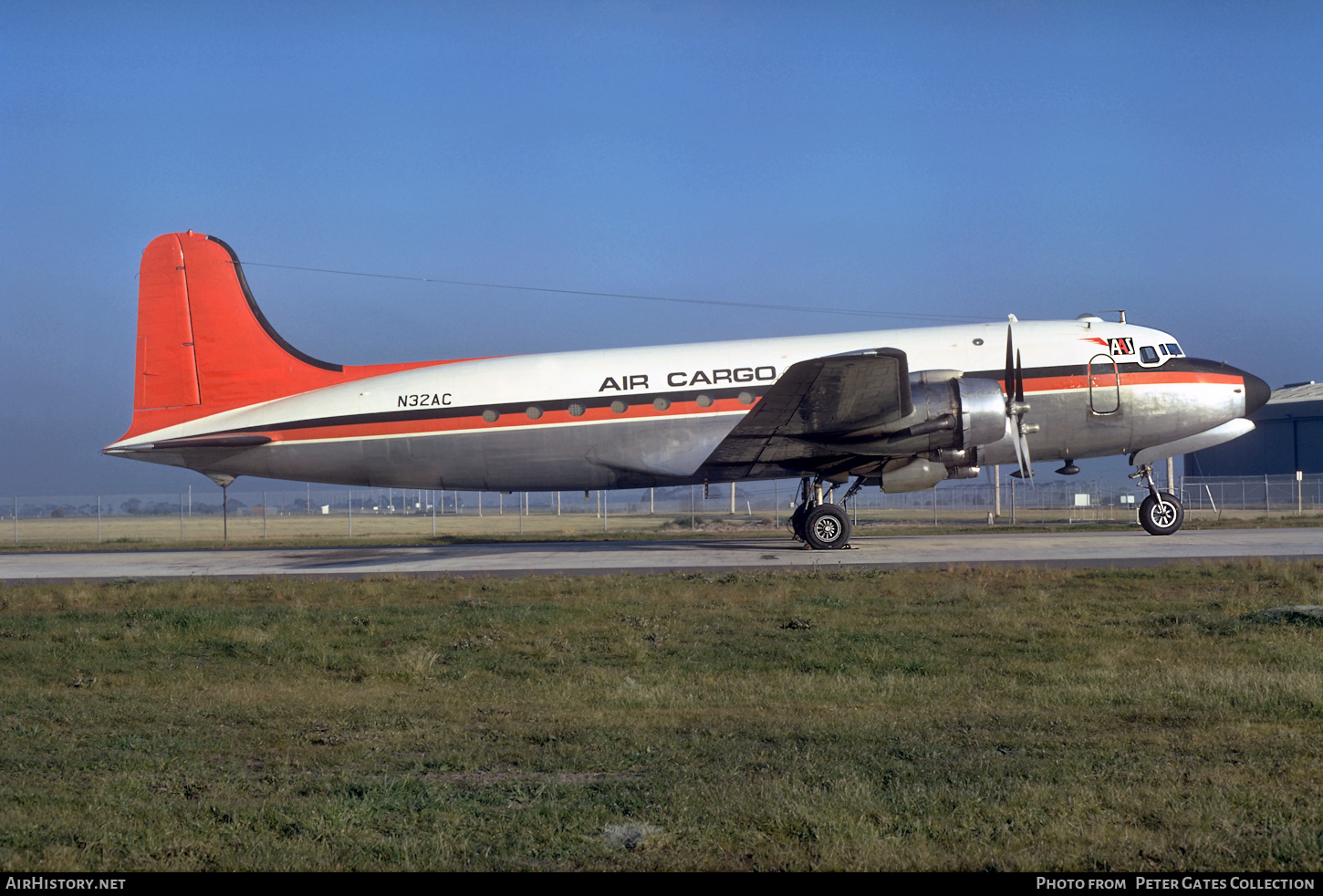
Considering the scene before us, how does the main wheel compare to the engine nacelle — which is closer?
the engine nacelle

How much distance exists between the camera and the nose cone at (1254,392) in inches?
920

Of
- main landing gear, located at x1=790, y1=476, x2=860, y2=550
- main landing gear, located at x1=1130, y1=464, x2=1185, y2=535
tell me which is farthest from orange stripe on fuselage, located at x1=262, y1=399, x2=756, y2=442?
main landing gear, located at x1=1130, y1=464, x2=1185, y2=535

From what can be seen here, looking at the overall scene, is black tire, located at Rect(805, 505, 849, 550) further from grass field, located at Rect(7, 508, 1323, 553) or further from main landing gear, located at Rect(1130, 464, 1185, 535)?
grass field, located at Rect(7, 508, 1323, 553)

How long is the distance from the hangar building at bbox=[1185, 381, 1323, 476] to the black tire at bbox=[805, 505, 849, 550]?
6642 centimetres

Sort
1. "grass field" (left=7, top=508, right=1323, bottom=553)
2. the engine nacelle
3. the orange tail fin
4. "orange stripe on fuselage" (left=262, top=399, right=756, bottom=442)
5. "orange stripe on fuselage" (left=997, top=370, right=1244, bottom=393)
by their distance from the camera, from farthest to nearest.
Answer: "grass field" (left=7, top=508, right=1323, bottom=553) < the orange tail fin < "orange stripe on fuselage" (left=262, top=399, right=756, bottom=442) < "orange stripe on fuselage" (left=997, top=370, right=1244, bottom=393) < the engine nacelle

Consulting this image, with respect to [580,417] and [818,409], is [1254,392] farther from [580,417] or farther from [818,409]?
[580,417]

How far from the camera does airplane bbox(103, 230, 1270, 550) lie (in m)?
22.3

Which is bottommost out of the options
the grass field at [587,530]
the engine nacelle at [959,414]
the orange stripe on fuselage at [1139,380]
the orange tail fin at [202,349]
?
the grass field at [587,530]

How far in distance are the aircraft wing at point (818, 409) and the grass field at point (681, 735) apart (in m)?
5.36

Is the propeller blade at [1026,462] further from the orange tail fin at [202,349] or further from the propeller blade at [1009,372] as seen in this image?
the orange tail fin at [202,349]

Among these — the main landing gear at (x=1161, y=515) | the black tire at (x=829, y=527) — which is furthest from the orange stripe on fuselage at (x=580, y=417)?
the main landing gear at (x=1161, y=515)

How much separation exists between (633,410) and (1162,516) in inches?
543

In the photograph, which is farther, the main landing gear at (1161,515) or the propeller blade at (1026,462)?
the main landing gear at (1161,515)

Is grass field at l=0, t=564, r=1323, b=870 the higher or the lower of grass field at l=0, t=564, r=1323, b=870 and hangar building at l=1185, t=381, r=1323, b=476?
the lower
